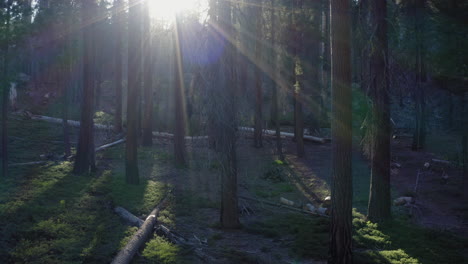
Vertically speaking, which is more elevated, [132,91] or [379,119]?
[132,91]

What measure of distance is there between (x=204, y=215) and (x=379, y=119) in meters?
6.37

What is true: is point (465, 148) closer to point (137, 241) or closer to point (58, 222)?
point (137, 241)

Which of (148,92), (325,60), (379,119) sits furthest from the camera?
(325,60)

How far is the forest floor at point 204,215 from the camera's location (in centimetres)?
989

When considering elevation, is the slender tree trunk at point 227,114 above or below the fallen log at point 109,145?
above

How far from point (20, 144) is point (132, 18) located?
12079 mm

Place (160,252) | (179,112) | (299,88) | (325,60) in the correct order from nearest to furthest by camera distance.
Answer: (160,252) → (179,112) → (299,88) → (325,60)

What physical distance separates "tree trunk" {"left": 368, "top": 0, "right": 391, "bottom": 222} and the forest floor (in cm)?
68

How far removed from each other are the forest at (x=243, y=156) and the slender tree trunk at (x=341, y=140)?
0.10 feet

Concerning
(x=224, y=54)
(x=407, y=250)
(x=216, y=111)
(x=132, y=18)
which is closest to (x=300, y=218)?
(x=407, y=250)

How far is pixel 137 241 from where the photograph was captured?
9945 millimetres

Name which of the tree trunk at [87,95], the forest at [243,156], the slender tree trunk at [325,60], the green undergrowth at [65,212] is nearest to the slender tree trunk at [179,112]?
the forest at [243,156]

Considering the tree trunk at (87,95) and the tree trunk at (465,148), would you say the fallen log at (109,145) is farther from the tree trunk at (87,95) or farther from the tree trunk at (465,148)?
the tree trunk at (465,148)

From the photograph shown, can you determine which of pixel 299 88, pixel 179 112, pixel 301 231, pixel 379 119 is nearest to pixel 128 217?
pixel 301 231
